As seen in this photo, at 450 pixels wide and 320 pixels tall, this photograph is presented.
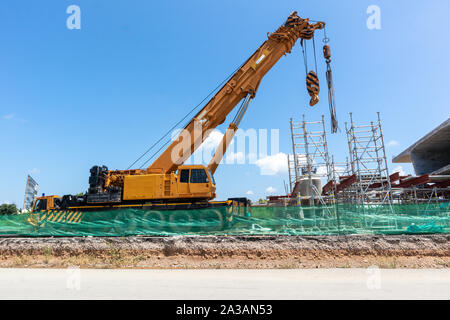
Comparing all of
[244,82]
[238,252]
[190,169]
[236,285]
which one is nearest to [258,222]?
[238,252]

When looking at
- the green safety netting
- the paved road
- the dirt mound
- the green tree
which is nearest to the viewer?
the paved road

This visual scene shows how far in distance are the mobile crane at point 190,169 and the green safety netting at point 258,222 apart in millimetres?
1310

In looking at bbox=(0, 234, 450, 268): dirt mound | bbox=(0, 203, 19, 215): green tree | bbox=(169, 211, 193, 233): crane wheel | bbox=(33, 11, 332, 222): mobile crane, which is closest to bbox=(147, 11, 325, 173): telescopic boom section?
bbox=(33, 11, 332, 222): mobile crane

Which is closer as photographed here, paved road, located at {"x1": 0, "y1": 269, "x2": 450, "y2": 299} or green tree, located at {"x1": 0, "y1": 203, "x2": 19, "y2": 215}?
paved road, located at {"x1": 0, "y1": 269, "x2": 450, "y2": 299}

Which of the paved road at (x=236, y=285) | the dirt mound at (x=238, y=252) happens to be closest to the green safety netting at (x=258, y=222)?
the dirt mound at (x=238, y=252)

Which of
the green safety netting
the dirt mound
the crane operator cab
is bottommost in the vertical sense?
the dirt mound

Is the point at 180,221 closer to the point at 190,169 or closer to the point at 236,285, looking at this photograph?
the point at 190,169

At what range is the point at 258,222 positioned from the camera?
11.9 metres

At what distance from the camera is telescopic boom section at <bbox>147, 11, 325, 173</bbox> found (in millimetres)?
15289

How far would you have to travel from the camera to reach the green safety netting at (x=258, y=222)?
11.6 m

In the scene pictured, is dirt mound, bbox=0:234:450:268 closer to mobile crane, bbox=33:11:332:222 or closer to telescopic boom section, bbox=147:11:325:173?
mobile crane, bbox=33:11:332:222
